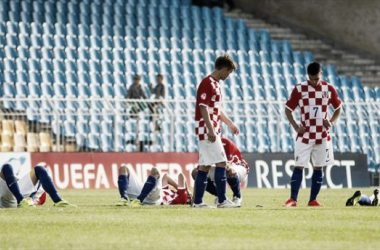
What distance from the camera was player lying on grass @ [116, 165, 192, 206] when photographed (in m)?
15.1

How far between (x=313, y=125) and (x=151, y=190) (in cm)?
253

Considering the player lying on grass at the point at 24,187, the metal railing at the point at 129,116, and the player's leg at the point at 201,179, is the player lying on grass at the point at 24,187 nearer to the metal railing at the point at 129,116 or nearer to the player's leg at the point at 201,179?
the player's leg at the point at 201,179

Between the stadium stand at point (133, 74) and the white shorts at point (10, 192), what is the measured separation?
31.7ft

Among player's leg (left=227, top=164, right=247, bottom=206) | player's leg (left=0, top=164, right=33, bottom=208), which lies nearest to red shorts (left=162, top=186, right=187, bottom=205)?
player's leg (left=227, top=164, right=247, bottom=206)

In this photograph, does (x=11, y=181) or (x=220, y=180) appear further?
(x=220, y=180)

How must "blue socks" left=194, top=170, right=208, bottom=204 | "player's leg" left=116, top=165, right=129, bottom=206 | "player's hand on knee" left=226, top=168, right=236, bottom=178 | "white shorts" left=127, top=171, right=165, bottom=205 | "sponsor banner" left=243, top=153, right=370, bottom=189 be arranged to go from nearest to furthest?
"blue socks" left=194, top=170, right=208, bottom=204
"player's hand on knee" left=226, top=168, right=236, bottom=178
"player's leg" left=116, top=165, right=129, bottom=206
"white shorts" left=127, top=171, right=165, bottom=205
"sponsor banner" left=243, top=153, right=370, bottom=189

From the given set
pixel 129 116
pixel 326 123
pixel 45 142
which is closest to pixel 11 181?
pixel 326 123

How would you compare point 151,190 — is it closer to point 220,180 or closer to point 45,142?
point 220,180

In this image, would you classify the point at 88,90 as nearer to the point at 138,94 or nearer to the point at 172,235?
the point at 138,94

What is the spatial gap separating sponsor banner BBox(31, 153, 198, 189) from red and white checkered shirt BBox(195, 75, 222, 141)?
985 cm

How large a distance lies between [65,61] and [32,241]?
64.7 feet

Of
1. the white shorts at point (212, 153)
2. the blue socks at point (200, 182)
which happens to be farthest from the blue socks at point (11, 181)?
the white shorts at point (212, 153)

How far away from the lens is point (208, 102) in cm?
1409

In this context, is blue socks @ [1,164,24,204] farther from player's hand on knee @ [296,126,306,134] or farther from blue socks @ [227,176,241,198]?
player's hand on knee @ [296,126,306,134]
